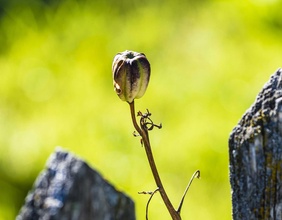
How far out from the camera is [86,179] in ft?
4.76

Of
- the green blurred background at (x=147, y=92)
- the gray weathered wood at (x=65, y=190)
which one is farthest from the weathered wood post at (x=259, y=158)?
the green blurred background at (x=147, y=92)

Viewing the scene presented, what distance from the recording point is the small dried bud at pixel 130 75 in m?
0.99

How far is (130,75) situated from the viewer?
0.99 meters

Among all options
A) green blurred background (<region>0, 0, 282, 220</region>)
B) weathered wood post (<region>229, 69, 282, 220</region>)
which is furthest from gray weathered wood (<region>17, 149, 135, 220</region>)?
green blurred background (<region>0, 0, 282, 220</region>)

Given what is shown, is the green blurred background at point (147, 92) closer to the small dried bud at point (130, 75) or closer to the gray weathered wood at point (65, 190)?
the gray weathered wood at point (65, 190)

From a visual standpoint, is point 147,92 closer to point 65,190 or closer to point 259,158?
point 65,190

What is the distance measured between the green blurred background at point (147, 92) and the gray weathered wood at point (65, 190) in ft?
4.62

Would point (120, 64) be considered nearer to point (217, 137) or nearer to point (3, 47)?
point (217, 137)

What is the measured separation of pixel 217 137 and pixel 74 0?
5.31 feet

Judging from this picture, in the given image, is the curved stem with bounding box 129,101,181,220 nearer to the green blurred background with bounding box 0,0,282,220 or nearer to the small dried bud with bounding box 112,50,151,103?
the small dried bud with bounding box 112,50,151,103

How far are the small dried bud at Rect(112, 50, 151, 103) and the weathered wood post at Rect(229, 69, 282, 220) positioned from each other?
0.15 metres

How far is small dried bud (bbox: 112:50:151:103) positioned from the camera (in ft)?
3.25

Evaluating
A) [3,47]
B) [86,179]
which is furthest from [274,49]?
[86,179]

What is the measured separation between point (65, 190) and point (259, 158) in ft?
1.57
